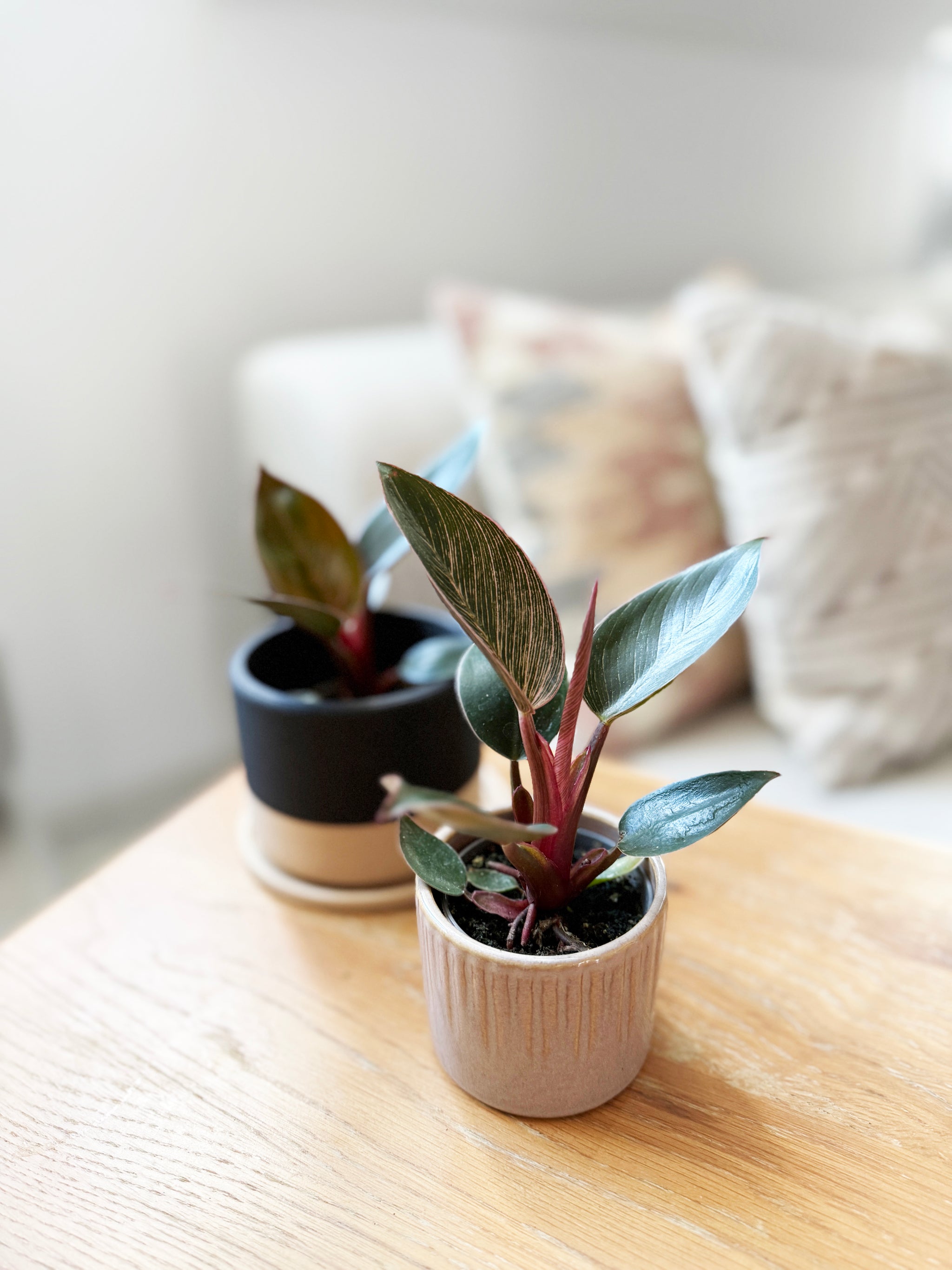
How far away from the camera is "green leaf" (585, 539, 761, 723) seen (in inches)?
15.4

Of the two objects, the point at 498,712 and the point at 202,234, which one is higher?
the point at 202,234

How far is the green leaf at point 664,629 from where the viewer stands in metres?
0.39

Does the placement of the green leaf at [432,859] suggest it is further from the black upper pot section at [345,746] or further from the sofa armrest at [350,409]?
the sofa armrest at [350,409]

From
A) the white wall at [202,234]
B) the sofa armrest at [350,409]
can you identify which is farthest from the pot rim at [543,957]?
the white wall at [202,234]

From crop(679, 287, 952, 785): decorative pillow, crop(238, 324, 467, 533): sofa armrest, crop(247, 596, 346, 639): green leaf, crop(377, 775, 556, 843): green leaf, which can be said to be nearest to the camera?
crop(377, 775, 556, 843): green leaf

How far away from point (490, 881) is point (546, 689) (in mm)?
107

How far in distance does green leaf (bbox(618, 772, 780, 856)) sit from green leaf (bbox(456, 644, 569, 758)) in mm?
57

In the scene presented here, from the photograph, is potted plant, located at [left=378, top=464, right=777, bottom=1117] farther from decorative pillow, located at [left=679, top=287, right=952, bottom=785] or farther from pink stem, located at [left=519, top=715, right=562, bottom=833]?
decorative pillow, located at [left=679, top=287, right=952, bottom=785]

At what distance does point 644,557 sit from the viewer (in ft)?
3.00

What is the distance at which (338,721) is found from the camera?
53 cm

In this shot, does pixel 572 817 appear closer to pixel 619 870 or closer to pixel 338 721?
pixel 619 870

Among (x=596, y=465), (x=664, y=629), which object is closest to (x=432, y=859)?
(x=664, y=629)

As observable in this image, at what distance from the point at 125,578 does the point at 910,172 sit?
179 centimetres

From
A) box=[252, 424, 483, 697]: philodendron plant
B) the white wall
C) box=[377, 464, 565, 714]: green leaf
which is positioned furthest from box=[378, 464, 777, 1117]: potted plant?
the white wall
